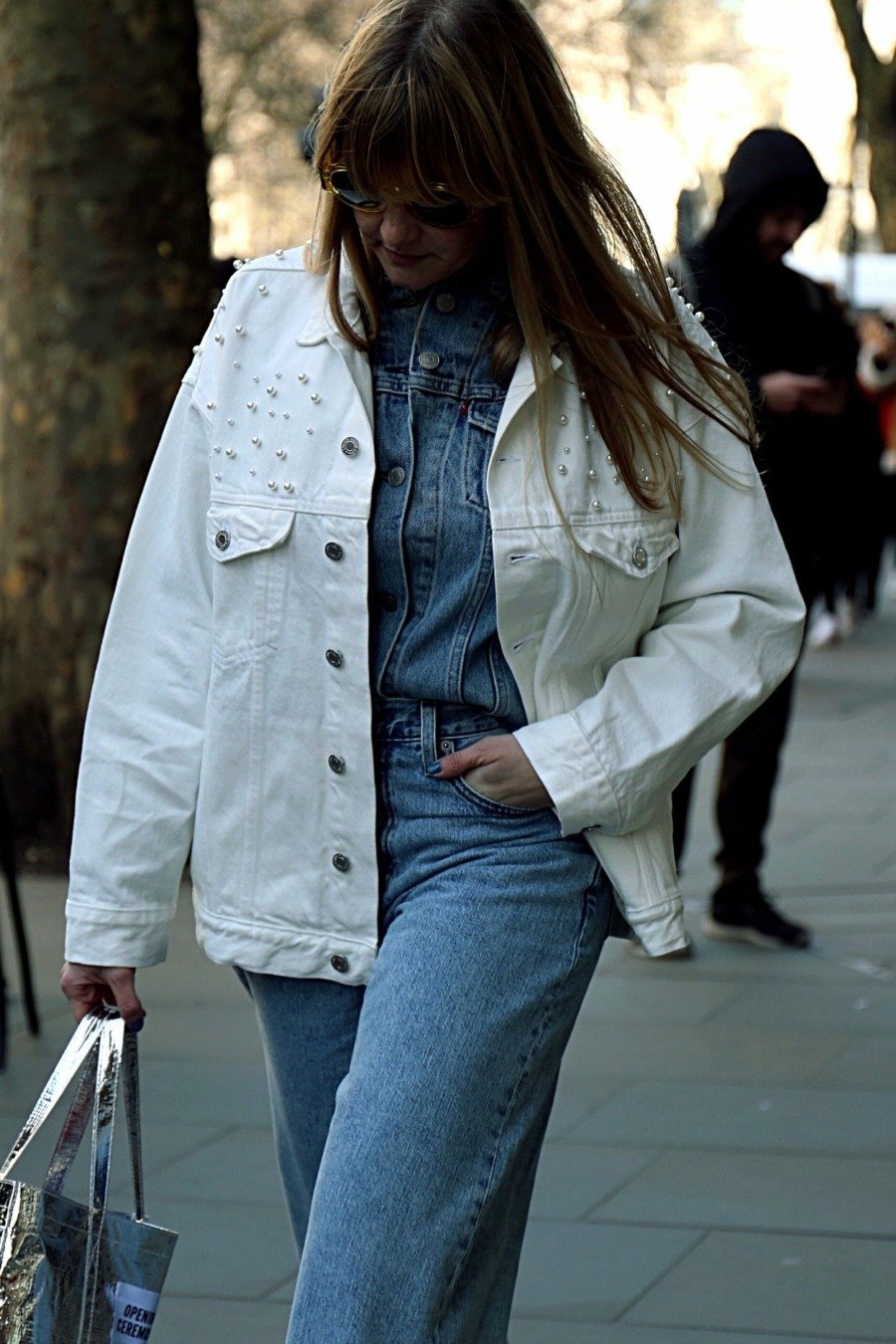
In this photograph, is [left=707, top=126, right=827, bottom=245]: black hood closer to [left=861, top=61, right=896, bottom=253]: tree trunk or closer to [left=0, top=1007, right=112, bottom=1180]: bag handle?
[left=0, top=1007, right=112, bottom=1180]: bag handle

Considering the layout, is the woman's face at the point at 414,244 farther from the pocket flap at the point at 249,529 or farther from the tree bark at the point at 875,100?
the tree bark at the point at 875,100

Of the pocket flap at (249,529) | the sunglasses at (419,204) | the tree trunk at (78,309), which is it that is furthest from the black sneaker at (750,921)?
the sunglasses at (419,204)

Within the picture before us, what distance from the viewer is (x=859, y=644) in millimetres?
13648

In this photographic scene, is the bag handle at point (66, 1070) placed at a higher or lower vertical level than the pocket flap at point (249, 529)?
lower

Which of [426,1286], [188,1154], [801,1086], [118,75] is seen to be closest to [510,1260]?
[426,1286]

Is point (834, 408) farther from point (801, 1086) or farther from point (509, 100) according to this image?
point (509, 100)

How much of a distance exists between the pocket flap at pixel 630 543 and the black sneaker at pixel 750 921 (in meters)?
3.72

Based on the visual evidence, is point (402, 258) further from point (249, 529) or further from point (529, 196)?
point (249, 529)

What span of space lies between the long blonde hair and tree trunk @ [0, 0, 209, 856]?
15.7 feet

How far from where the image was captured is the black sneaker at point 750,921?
610 cm

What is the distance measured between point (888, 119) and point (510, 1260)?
13.7 meters

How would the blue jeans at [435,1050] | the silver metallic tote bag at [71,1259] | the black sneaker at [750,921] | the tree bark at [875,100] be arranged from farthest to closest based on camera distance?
the tree bark at [875,100] → the black sneaker at [750,921] → the silver metallic tote bag at [71,1259] → the blue jeans at [435,1050]

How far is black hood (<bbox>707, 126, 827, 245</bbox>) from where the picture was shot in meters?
5.77

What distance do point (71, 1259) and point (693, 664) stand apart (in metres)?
0.94
